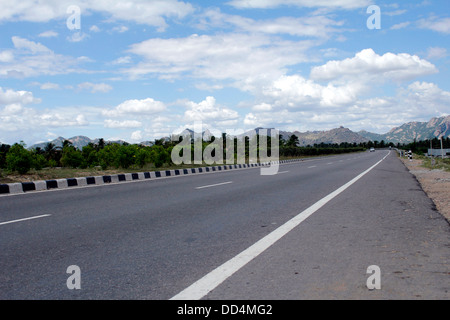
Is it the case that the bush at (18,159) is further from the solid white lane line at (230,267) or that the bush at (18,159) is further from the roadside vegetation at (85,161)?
the solid white lane line at (230,267)

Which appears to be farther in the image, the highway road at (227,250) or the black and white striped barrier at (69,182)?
the black and white striped barrier at (69,182)

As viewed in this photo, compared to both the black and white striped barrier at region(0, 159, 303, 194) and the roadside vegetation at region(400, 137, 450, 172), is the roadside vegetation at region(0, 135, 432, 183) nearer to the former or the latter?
the black and white striped barrier at region(0, 159, 303, 194)

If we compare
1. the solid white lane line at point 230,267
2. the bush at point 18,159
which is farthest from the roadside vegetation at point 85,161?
the solid white lane line at point 230,267

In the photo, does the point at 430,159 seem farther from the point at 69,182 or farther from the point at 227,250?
the point at 227,250

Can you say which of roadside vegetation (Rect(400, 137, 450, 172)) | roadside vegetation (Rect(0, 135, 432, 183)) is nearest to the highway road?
roadside vegetation (Rect(0, 135, 432, 183))

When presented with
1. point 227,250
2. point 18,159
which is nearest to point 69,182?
point 18,159

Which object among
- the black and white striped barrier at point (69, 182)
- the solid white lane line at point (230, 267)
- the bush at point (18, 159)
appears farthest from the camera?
the bush at point (18, 159)

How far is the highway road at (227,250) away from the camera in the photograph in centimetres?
356

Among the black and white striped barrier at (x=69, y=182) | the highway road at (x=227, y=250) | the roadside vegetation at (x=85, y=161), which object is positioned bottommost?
the highway road at (x=227, y=250)

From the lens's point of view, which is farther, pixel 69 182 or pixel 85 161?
pixel 85 161

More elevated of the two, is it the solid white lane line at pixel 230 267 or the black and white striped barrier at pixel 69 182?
the black and white striped barrier at pixel 69 182

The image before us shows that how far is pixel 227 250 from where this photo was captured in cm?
486

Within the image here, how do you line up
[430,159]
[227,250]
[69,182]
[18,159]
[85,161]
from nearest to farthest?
[227,250]
[69,182]
[18,159]
[85,161]
[430,159]

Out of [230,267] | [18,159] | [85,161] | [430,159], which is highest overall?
[18,159]
